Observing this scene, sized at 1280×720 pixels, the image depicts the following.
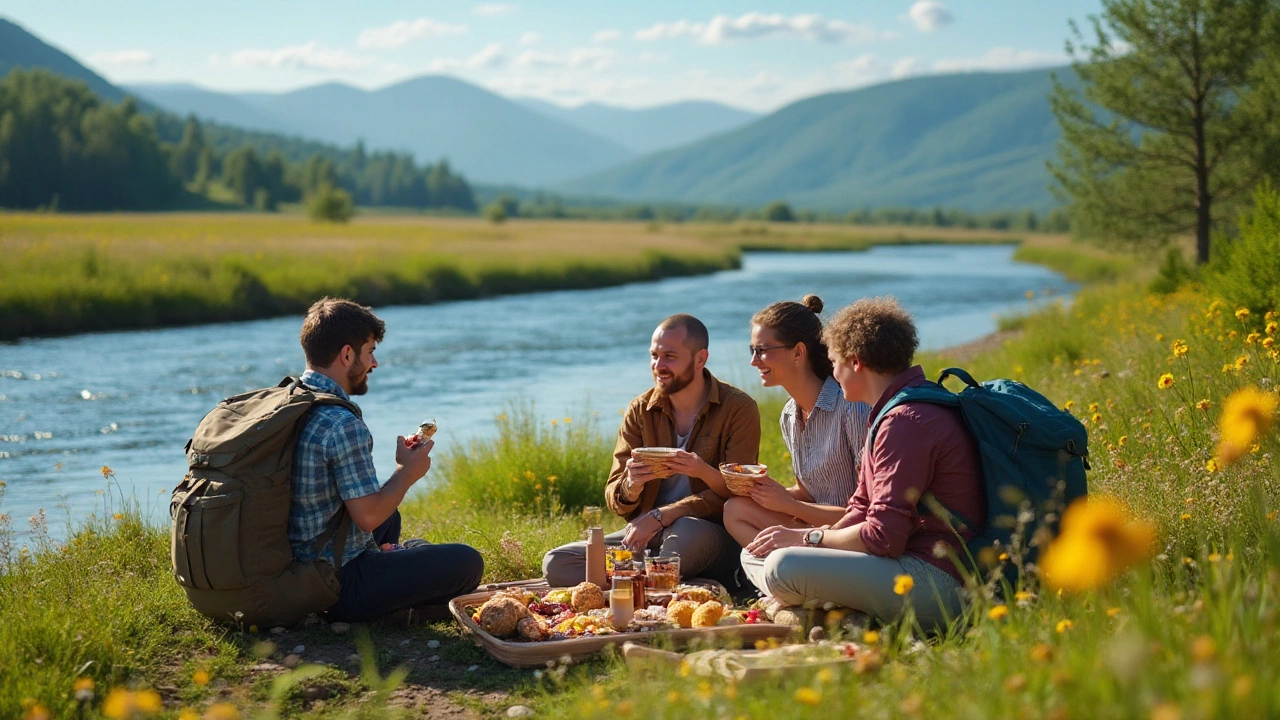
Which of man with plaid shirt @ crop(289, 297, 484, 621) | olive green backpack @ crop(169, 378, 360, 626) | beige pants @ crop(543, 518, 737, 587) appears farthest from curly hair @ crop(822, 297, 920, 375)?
olive green backpack @ crop(169, 378, 360, 626)

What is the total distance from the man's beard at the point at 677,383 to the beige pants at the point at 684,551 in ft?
2.15

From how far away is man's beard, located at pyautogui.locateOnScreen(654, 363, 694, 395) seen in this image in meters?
5.92

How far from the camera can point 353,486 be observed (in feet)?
16.5

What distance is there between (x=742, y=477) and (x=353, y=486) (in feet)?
5.63

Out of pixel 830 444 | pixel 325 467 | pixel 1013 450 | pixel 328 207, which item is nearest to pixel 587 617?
pixel 325 467

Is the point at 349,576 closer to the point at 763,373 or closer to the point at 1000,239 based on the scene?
the point at 763,373

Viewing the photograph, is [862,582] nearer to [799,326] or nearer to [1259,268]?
[799,326]

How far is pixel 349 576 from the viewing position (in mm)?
5395

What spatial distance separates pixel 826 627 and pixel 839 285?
108 feet

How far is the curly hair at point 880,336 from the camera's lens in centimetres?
462

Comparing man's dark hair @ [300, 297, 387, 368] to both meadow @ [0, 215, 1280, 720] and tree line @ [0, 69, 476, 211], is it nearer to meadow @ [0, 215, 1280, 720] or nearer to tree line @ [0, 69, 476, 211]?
meadow @ [0, 215, 1280, 720]

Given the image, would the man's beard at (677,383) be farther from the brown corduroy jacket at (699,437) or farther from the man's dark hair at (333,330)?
the man's dark hair at (333,330)

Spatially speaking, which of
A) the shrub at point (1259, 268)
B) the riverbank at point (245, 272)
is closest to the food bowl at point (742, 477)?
the shrub at point (1259, 268)

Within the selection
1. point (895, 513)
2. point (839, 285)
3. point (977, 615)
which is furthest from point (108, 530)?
point (839, 285)
